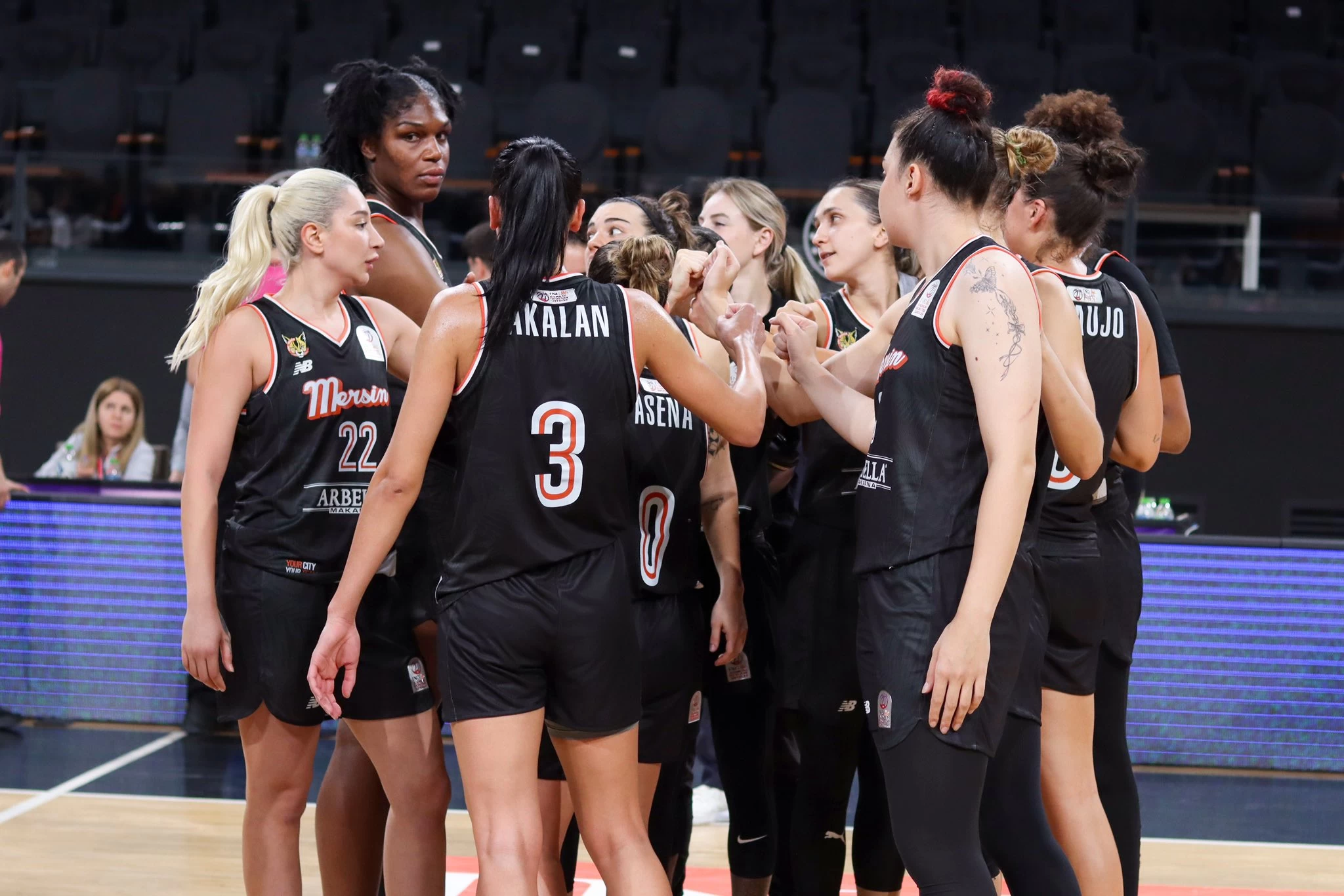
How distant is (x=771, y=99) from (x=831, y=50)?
58cm

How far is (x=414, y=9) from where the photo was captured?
1120 cm

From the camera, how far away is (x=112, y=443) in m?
6.35

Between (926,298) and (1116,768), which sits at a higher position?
(926,298)

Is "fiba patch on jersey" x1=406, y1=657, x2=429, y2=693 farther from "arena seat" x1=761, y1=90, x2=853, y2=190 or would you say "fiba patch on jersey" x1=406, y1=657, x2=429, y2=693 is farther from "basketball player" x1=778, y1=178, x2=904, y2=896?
"arena seat" x1=761, y1=90, x2=853, y2=190

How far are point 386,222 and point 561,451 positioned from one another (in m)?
1.04

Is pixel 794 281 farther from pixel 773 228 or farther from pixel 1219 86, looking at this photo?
pixel 1219 86

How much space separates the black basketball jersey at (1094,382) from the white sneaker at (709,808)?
207cm

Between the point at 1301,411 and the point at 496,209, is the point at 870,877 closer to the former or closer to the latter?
the point at 496,209

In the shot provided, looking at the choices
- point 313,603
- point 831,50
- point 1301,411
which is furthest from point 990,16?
point 313,603

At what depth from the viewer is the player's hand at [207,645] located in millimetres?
2793

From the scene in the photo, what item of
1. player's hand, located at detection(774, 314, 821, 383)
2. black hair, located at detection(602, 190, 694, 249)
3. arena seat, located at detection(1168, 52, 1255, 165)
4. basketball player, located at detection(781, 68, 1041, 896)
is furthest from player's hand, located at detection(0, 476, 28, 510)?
arena seat, located at detection(1168, 52, 1255, 165)

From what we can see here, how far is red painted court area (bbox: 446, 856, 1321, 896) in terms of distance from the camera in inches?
150

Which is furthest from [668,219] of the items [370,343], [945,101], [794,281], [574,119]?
[574,119]

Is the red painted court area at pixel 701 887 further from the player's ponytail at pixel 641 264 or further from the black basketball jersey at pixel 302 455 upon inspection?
the player's ponytail at pixel 641 264
